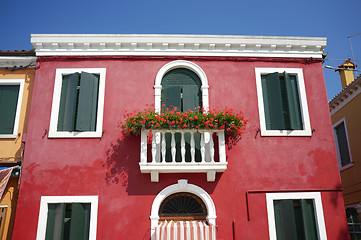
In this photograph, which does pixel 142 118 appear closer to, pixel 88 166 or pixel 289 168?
pixel 88 166

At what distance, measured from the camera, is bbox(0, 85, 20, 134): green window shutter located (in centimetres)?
964

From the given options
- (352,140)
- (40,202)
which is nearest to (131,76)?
(40,202)

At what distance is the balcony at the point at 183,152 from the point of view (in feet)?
28.2

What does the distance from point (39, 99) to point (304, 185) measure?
8003 mm

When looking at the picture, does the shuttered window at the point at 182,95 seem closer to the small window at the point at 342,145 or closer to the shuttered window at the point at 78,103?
the shuttered window at the point at 78,103

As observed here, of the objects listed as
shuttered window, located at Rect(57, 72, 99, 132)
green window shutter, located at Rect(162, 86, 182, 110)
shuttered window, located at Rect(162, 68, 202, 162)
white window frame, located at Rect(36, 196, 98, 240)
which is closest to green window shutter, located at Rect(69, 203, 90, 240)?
white window frame, located at Rect(36, 196, 98, 240)

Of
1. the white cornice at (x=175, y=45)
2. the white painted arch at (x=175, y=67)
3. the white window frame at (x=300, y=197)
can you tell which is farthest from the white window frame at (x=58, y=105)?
the white window frame at (x=300, y=197)

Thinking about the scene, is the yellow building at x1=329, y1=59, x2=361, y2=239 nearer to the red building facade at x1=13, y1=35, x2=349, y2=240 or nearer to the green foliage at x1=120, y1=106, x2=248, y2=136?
the red building facade at x1=13, y1=35, x2=349, y2=240

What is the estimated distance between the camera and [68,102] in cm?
959

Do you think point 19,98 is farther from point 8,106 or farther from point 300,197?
point 300,197

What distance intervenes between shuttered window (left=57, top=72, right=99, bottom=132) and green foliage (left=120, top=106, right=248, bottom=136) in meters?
1.24

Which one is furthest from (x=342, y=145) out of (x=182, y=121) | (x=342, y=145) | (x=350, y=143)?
(x=182, y=121)

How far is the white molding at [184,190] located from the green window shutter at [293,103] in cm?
326

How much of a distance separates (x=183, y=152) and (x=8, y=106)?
555 cm
